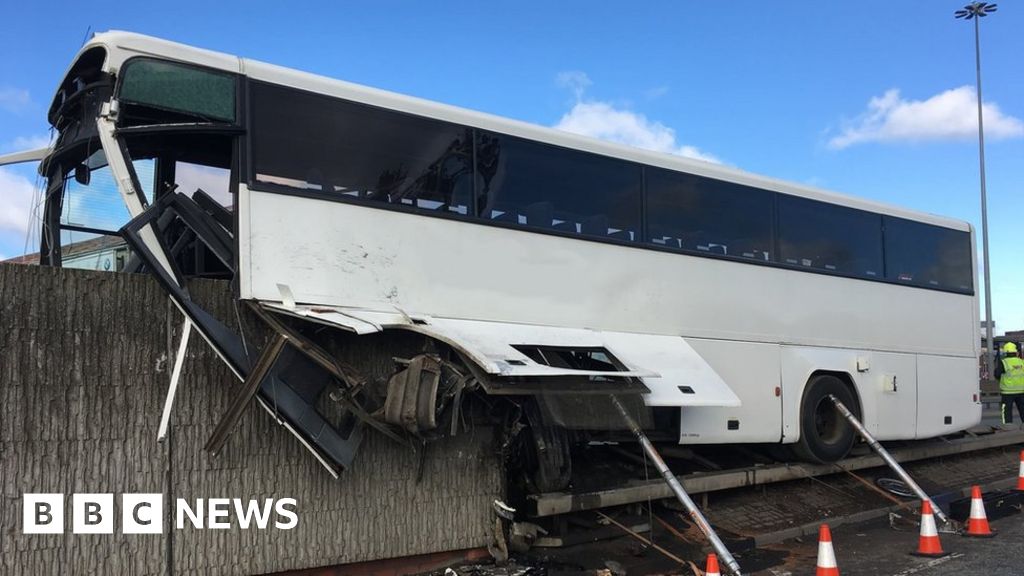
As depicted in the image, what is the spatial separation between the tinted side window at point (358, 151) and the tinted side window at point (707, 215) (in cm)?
226

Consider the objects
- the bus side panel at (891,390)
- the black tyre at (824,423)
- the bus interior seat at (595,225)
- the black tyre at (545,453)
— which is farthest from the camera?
the bus side panel at (891,390)

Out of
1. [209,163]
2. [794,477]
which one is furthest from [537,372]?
[794,477]

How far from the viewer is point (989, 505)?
29.3 feet

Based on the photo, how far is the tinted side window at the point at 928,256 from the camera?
1060 centimetres

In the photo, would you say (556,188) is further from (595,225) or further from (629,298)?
(629,298)

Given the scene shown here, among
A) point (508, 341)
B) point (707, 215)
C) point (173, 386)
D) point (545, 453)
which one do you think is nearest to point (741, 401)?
point (707, 215)

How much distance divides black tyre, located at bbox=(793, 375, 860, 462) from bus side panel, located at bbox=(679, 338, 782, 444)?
54cm

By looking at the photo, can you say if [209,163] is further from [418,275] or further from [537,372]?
[537,372]

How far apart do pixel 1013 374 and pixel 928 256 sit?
11.8 feet

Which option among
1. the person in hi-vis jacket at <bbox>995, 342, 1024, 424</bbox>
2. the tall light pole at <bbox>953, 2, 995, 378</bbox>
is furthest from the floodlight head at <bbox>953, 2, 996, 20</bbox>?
the person in hi-vis jacket at <bbox>995, 342, 1024, 424</bbox>

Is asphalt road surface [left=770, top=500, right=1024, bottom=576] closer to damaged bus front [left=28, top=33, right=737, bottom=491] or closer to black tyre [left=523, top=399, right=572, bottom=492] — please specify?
black tyre [left=523, top=399, right=572, bottom=492]

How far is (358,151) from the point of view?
20.1 ft

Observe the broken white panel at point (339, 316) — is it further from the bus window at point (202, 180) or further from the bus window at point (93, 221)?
the bus window at point (93, 221)

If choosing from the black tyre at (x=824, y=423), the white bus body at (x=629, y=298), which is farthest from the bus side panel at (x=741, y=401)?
the black tyre at (x=824, y=423)
